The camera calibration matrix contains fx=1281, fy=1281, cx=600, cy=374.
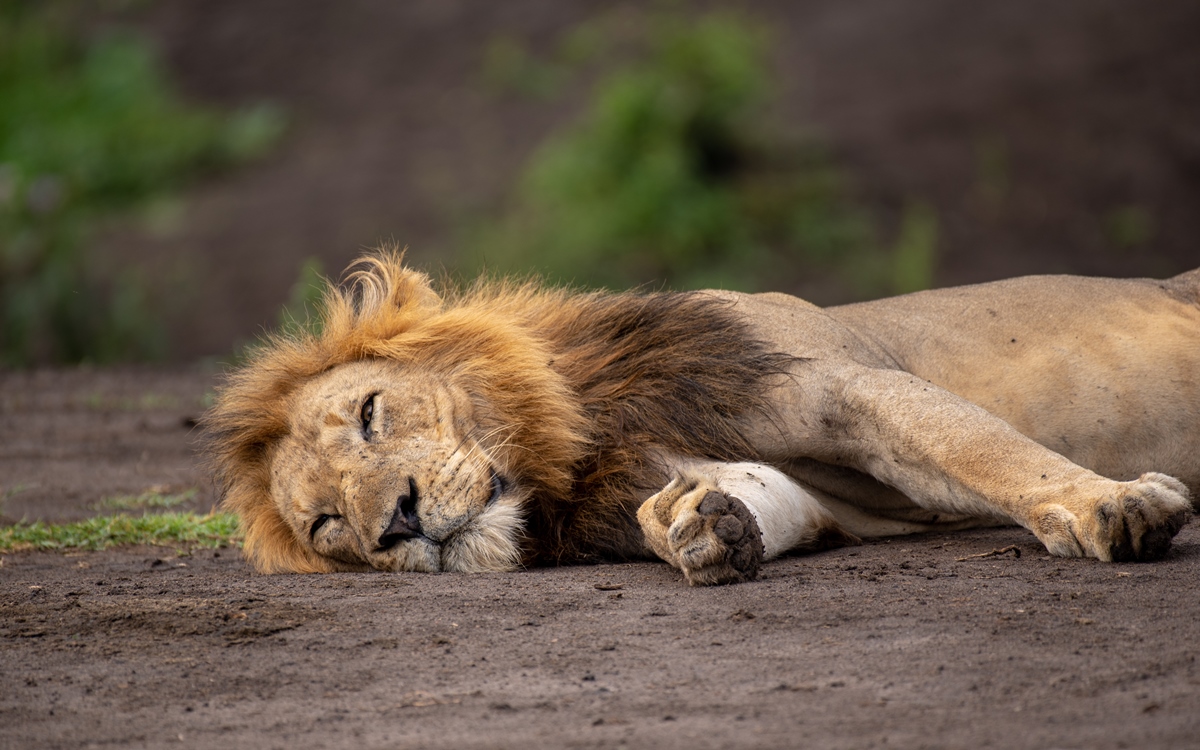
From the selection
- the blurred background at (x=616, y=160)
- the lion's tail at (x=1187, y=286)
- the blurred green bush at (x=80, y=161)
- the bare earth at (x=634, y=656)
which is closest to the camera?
the bare earth at (x=634, y=656)

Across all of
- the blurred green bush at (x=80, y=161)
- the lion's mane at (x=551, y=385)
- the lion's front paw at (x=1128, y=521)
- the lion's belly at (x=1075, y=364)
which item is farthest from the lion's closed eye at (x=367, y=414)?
the blurred green bush at (x=80, y=161)

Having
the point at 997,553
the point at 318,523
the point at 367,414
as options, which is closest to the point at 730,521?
the point at 997,553

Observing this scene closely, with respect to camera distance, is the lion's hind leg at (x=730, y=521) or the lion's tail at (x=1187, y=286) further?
the lion's tail at (x=1187, y=286)

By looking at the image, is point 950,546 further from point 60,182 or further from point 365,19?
point 365,19

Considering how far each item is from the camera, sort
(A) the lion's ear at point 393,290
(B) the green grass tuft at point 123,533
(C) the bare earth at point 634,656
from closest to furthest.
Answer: (C) the bare earth at point 634,656, (A) the lion's ear at point 393,290, (B) the green grass tuft at point 123,533

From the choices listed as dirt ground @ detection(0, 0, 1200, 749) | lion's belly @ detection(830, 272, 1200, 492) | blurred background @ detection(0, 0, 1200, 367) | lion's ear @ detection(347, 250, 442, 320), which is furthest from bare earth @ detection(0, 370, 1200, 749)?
blurred background @ detection(0, 0, 1200, 367)

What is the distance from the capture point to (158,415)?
758cm

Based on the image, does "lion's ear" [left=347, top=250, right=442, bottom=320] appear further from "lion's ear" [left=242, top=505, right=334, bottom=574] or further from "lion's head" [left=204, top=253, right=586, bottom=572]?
"lion's ear" [left=242, top=505, right=334, bottom=574]

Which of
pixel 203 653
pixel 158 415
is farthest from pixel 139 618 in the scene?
pixel 158 415

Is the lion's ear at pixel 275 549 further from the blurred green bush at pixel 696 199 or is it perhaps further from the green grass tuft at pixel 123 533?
A: the blurred green bush at pixel 696 199

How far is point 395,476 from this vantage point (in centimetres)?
342

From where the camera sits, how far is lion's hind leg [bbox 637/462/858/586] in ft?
10.1

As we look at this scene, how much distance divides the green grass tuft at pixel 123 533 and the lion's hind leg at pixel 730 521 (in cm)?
209

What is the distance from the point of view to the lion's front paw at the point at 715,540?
3057 mm
